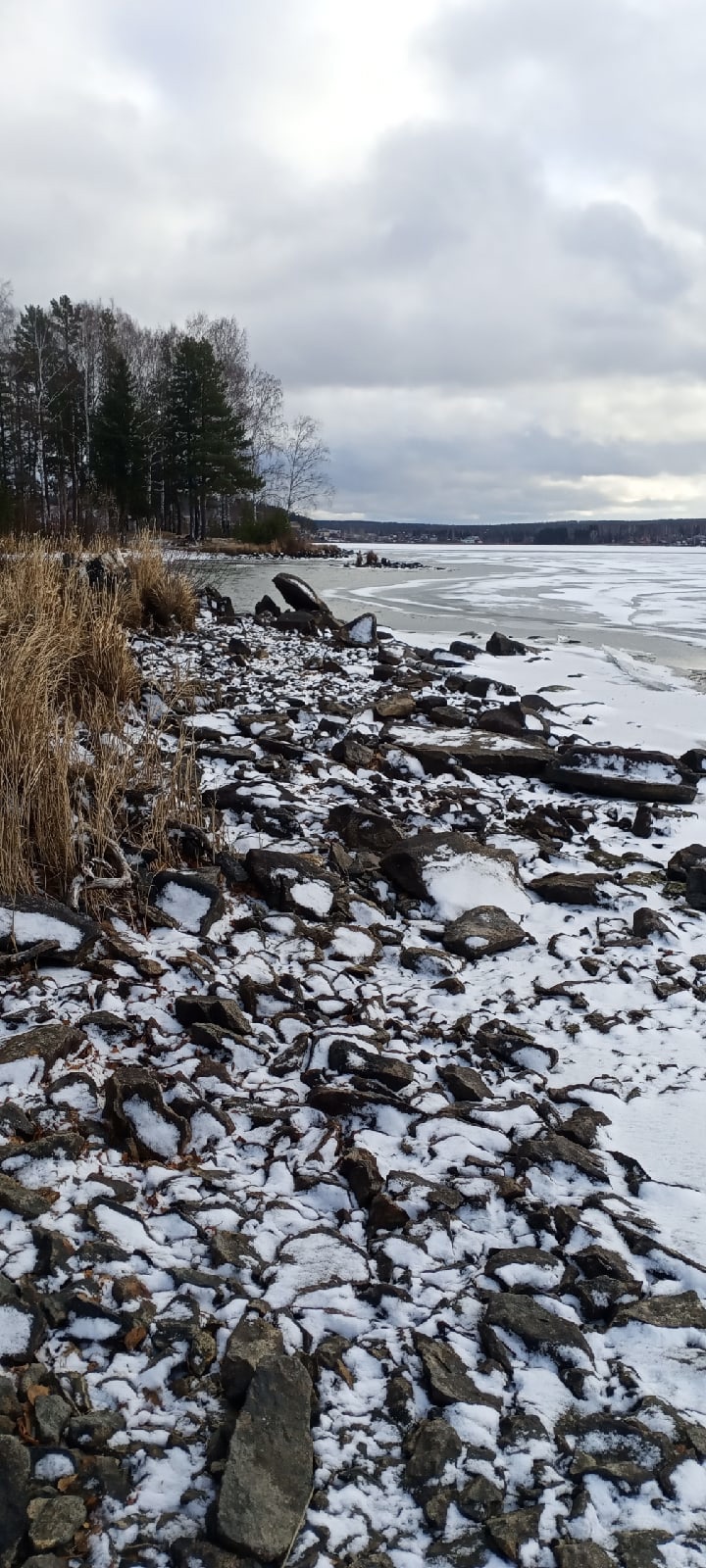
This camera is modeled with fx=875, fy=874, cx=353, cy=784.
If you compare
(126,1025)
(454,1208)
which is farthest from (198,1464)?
(126,1025)

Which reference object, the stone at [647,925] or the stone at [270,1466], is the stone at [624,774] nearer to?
the stone at [647,925]

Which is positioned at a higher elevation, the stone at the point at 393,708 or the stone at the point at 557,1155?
the stone at the point at 393,708

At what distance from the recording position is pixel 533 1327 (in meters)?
1.69

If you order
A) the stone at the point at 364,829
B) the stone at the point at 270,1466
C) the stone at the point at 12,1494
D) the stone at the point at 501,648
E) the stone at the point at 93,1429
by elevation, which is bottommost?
the stone at the point at 270,1466

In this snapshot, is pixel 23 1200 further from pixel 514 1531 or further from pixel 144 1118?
pixel 514 1531

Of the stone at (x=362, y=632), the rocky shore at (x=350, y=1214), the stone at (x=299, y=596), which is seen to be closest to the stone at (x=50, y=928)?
the rocky shore at (x=350, y=1214)

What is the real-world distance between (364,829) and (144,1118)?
211 centimetres

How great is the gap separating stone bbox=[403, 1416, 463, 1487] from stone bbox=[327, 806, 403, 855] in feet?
8.41

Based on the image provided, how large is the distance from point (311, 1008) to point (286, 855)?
0.95 m

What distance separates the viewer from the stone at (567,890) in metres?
3.72

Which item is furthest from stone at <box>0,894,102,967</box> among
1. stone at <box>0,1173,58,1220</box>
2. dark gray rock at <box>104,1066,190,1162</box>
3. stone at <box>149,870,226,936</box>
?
stone at <box>0,1173,58,1220</box>

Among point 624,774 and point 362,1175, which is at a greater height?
point 624,774

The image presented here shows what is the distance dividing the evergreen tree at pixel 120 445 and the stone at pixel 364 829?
28642 mm

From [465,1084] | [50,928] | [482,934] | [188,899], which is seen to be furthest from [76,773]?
[465,1084]
